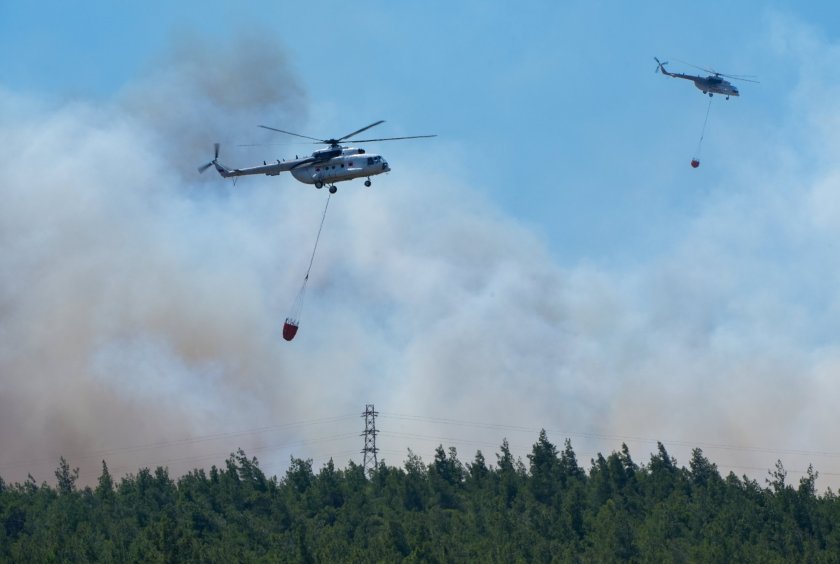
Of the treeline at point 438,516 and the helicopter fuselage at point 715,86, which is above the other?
the helicopter fuselage at point 715,86

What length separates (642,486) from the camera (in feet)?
436

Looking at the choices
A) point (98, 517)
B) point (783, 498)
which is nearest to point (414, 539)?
point (783, 498)

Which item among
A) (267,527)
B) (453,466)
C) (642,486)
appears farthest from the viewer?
(453,466)

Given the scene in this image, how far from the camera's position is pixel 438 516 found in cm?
12175

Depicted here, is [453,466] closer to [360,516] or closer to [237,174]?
[360,516]

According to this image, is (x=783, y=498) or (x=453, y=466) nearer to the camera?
(x=783, y=498)

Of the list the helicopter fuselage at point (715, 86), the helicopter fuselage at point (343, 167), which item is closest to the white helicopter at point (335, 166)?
the helicopter fuselage at point (343, 167)

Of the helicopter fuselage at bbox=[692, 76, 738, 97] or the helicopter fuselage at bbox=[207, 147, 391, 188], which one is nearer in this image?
the helicopter fuselage at bbox=[207, 147, 391, 188]

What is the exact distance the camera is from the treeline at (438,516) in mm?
102875

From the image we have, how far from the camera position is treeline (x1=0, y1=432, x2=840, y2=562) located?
103 meters

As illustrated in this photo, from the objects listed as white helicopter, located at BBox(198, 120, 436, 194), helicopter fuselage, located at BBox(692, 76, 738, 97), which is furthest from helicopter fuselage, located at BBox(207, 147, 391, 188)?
helicopter fuselage, located at BBox(692, 76, 738, 97)

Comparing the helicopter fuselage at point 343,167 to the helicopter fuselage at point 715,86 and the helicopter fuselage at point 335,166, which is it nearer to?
the helicopter fuselage at point 335,166

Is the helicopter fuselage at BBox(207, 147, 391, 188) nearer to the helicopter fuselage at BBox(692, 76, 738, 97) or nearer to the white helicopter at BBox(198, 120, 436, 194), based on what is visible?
the white helicopter at BBox(198, 120, 436, 194)

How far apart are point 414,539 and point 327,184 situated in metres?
31.3
